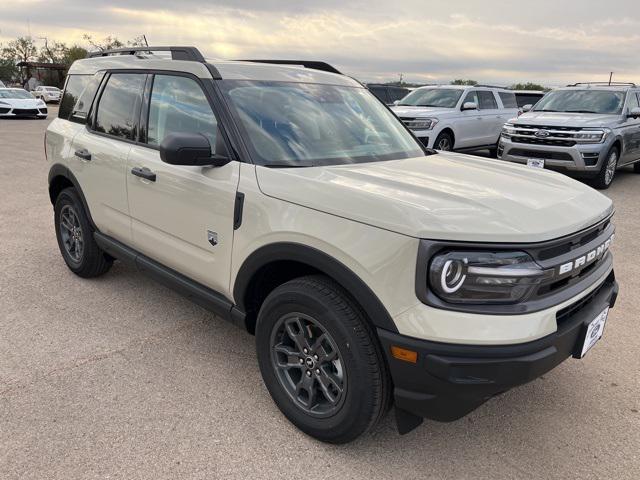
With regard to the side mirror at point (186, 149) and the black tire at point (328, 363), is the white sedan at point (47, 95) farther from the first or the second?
the black tire at point (328, 363)

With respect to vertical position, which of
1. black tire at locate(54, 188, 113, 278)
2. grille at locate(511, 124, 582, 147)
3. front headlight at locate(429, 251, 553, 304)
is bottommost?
black tire at locate(54, 188, 113, 278)

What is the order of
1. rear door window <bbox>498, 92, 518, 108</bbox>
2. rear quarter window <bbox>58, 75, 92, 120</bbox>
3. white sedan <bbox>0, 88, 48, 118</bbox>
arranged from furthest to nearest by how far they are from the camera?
white sedan <bbox>0, 88, 48, 118</bbox>, rear door window <bbox>498, 92, 518, 108</bbox>, rear quarter window <bbox>58, 75, 92, 120</bbox>

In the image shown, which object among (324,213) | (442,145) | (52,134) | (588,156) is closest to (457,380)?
(324,213)

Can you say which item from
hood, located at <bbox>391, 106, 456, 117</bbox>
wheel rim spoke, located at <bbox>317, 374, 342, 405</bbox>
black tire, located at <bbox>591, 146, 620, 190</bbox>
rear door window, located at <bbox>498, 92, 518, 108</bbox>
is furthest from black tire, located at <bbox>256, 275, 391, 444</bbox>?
rear door window, located at <bbox>498, 92, 518, 108</bbox>

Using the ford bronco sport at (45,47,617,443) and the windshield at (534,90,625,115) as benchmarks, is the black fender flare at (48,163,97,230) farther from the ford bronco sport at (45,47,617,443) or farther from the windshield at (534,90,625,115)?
the windshield at (534,90,625,115)

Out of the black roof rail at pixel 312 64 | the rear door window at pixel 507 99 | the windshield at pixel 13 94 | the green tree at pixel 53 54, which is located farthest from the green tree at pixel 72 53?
the black roof rail at pixel 312 64

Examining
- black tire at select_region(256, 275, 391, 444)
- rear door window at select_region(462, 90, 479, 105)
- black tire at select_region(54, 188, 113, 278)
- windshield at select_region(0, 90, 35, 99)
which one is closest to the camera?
black tire at select_region(256, 275, 391, 444)

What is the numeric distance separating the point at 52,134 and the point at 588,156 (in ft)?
26.5

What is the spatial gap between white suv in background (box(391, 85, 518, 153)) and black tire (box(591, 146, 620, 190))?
3.05m

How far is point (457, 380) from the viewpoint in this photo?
78.6 inches

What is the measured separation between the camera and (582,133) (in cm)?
880

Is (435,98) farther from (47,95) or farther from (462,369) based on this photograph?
(47,95)

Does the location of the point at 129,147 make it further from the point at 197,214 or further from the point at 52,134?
the point at 52,134

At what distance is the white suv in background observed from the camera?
1079cm
